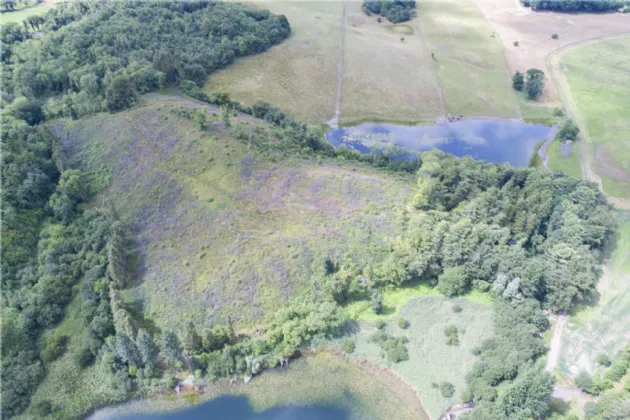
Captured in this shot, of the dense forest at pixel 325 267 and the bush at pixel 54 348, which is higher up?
the dense forest at pixel 325 267

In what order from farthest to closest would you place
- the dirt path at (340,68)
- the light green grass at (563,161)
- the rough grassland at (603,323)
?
the dirt path at (340,68)
the light green grass at (563,161)
the rough grassland at (603,323)

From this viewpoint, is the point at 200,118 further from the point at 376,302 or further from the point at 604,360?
the point at 604,360

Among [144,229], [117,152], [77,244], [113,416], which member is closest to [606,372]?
[113,416]

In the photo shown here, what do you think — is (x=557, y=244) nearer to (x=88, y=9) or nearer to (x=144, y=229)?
(x=144, y=229)

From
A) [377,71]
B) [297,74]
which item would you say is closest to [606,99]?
[377,71]

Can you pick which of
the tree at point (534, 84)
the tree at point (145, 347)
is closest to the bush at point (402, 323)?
the tree at point (145, 347)

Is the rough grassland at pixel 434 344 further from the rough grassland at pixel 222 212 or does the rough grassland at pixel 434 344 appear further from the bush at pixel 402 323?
the rough grassland at pixel 222 212
